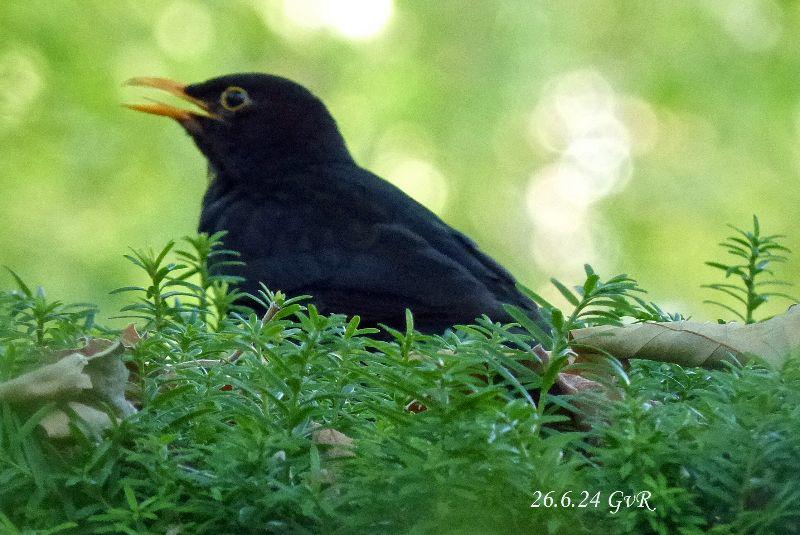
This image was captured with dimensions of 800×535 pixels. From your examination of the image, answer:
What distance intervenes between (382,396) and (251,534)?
0.28 metres

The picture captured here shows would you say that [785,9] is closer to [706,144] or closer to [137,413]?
[706,144]

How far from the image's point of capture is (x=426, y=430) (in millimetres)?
1164

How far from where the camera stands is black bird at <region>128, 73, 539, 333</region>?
4.95 metres

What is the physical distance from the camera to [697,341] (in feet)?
5.42

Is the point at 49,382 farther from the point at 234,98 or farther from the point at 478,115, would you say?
the point at 478,115

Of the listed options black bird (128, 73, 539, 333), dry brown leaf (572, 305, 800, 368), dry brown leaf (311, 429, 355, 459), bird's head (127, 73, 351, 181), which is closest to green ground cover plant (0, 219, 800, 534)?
dry brown leaf (311, 429, 355, 459)

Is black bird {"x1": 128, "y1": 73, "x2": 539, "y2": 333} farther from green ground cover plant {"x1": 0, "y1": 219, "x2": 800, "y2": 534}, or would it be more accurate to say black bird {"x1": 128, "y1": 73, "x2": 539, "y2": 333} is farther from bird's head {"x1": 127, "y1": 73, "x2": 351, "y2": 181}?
green ground cover plant {"x1": 0, "y1": 219, "x2": 800, "y2": 534}

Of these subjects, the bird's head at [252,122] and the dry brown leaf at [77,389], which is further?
the bird's head at [252,122]

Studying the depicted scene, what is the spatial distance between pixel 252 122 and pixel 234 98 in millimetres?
171

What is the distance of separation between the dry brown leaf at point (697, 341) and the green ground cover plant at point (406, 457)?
243 mm

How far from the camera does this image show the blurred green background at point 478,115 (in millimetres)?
10805

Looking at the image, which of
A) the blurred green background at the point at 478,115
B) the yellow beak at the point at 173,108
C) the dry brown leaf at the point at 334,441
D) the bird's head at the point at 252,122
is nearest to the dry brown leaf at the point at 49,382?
the dry brown leaf at the point at 334,441

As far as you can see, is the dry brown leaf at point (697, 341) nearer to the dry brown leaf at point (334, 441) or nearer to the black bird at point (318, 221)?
the dry brown leaf at point (334, 441)

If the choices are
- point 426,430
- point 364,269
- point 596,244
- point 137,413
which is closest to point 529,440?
point 426,430
